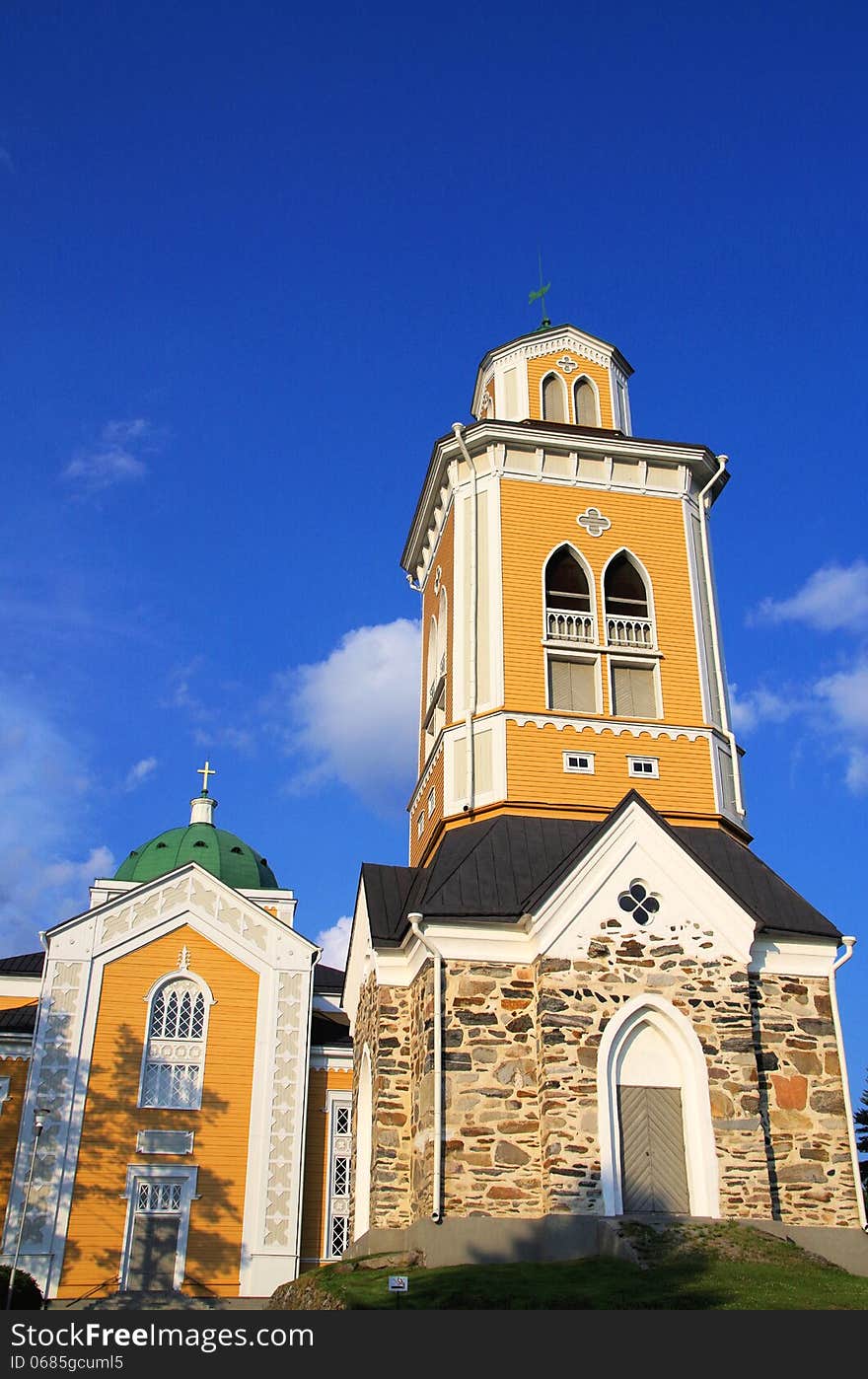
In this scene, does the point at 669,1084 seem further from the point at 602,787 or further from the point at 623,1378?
the point at 623,1378

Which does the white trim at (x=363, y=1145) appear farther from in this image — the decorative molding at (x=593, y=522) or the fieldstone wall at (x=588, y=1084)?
the decorative molding at (x=593, y=522)

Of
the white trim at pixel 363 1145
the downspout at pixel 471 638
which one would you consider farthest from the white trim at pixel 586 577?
the white trim at pixel 363 1145

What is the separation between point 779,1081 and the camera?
55.6 ft

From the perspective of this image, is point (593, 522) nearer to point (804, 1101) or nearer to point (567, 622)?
point (567, 622)

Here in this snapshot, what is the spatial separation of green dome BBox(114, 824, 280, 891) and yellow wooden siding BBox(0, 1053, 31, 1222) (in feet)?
39.4

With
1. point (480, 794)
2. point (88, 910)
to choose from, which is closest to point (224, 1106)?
point (88, 910)

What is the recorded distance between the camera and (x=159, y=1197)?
78.5ft

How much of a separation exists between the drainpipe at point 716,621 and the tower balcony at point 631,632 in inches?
50.2

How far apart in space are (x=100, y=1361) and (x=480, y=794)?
11526 mm

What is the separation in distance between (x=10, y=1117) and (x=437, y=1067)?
12.2 meters

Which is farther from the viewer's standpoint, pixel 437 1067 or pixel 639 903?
pixel 639 903

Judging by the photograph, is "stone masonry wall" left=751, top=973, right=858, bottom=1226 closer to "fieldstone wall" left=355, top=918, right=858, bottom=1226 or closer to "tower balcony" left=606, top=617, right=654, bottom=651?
"fieldstone wall" left=355, top=918, right=858, bottom=1226

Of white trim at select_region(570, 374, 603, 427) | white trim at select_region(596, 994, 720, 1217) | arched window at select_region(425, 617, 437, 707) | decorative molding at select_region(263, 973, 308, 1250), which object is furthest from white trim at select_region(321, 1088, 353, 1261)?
white trim at select_region(570, 374, 603, 427)

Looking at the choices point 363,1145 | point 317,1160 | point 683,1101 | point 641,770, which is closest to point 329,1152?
point 317,1160
